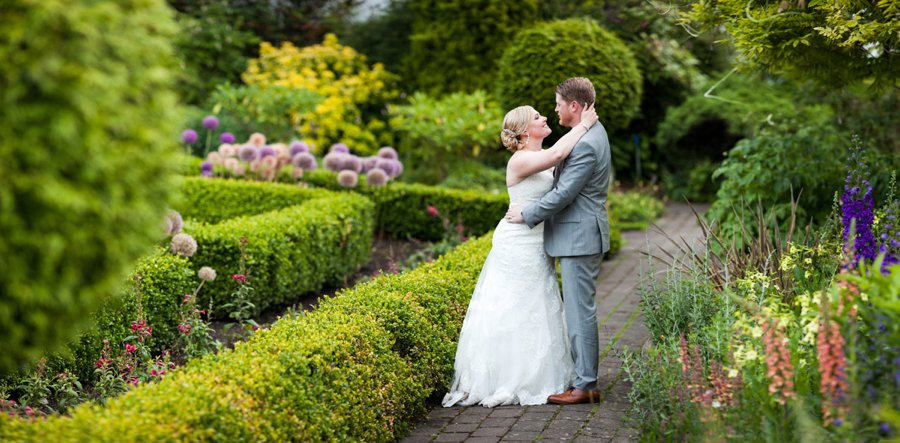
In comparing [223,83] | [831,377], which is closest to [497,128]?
[223,83]

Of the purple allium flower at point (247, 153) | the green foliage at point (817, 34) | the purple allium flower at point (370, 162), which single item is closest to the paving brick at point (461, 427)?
the green foliage at point (817, 34)

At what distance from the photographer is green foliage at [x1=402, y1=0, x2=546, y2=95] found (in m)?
13.2

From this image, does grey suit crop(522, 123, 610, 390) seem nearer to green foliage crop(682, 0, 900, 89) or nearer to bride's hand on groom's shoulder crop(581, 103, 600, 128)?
bride's hand on groom's shoulder crop(581, 103, 600, 128)

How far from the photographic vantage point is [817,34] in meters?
5.74

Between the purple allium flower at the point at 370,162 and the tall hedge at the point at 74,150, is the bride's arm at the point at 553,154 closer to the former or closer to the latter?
the tall hedge at the point at 74,150

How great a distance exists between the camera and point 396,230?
1017cm

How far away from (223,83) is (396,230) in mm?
5478

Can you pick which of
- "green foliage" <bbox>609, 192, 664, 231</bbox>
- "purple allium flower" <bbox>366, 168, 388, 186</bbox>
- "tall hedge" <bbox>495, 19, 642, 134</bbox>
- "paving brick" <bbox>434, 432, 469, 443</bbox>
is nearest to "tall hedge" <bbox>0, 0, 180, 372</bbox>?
"paving brick" <bbox>434, 432, 469, 443</bbox>

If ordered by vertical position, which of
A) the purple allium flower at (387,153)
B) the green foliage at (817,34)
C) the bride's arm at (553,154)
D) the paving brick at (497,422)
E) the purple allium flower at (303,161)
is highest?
the green foliage at (817,34)

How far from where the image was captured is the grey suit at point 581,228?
486 cm

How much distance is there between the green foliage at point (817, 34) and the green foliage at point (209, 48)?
380 inches

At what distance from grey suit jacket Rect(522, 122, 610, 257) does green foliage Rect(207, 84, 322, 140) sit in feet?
26.3

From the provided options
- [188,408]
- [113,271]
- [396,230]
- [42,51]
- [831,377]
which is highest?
[42,51]

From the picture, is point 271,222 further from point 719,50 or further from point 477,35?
point 719,50
